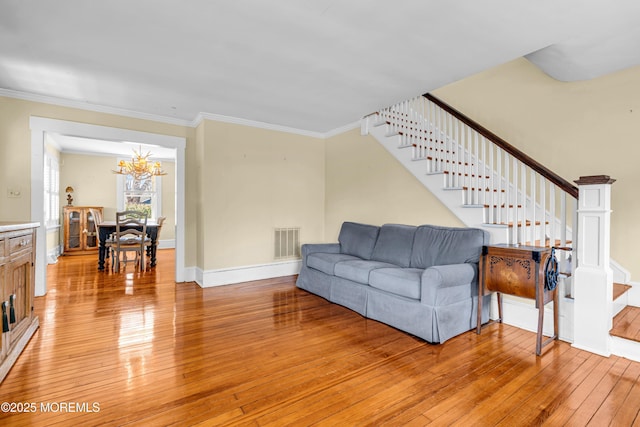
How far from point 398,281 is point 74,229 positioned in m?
7.56

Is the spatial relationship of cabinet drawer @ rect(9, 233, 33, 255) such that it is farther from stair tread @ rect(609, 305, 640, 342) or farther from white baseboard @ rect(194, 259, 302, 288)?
stair tread @ rect(609, 305, 640, 342)

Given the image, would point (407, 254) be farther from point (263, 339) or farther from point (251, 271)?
point (251, 271)

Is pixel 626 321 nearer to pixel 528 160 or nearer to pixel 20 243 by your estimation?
pixel 528 160

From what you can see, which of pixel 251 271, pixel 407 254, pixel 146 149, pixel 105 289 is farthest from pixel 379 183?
pixel 146 149

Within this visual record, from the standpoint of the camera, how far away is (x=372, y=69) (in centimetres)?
309

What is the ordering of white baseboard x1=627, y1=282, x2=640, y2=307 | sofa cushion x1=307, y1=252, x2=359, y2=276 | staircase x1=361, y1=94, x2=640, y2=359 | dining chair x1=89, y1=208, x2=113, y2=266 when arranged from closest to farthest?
staircase x1=361, y1=94, x2=640, y2=359
white baseboard x1=627, y1=282, x2=640, y2=307
sofa cushion x1=307, y1=252, x2=359, y2=276
dining chair x1=89, y1=208, x2=113, y2=266

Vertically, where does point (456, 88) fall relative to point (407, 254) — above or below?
above

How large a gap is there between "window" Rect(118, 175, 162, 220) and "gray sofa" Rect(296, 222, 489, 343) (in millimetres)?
6145

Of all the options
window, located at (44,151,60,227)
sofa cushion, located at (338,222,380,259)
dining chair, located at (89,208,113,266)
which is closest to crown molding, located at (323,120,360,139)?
sofa cushion, located at (338,222,380,259)

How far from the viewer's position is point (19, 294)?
2441 millimetres

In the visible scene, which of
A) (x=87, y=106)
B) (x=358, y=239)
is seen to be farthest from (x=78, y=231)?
(x=358, y=239)

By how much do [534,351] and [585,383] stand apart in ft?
1.48

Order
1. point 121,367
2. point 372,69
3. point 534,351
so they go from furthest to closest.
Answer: point 372,69, point 534,351, point 121,367

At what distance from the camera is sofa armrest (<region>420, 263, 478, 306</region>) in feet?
8.66
